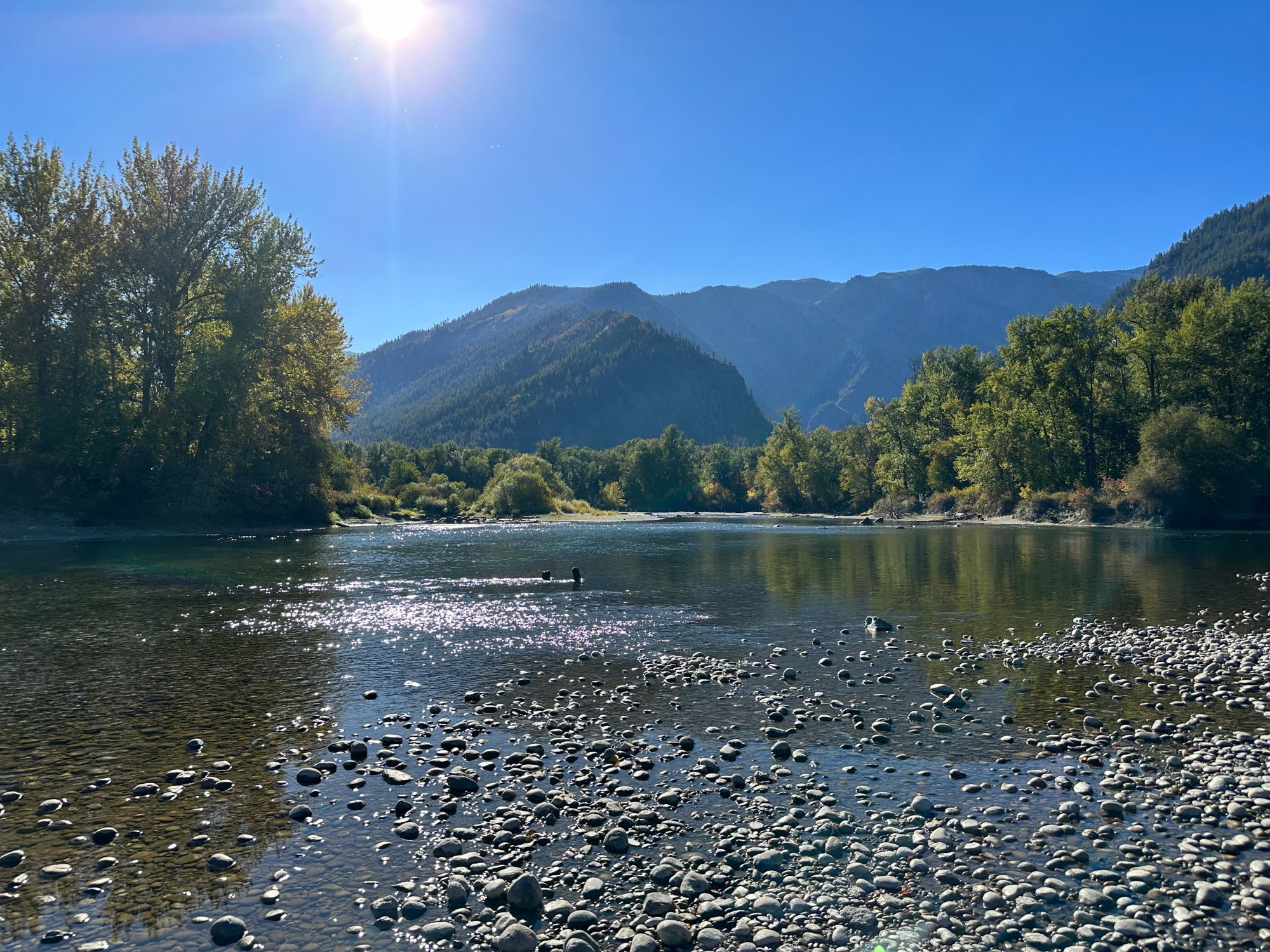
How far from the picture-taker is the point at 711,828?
8.74 metres

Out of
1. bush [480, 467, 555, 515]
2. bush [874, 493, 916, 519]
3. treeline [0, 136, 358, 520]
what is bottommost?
bush [874, 493, 916, 519]

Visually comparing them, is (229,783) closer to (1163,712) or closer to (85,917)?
(85,917)

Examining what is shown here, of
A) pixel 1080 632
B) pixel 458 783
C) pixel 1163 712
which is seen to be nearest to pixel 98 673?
pixel 458 783

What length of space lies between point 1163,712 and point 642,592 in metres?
20.6

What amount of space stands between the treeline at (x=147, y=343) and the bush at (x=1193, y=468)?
8636 cm

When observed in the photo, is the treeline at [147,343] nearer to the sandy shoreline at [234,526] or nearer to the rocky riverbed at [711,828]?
the sandy shoreline at [234,526]

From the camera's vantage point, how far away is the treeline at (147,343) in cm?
5997

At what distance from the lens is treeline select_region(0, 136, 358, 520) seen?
60.0 metres

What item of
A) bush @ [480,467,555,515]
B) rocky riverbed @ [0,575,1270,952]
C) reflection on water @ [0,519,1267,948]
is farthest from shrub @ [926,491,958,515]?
rocky riverbed @ [0,575,1270,952]

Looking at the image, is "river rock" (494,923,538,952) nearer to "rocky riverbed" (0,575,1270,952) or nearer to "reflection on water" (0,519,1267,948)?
"rocky riverbed" (0,575,1270,952)

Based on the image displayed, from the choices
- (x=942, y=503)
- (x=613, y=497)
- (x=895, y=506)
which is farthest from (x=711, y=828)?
(x=613, y=497)

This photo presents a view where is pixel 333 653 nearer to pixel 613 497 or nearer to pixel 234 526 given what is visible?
pixel 234 526

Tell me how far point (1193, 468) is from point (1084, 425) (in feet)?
61.3

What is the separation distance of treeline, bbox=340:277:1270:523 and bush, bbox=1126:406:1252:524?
13 centimetres
